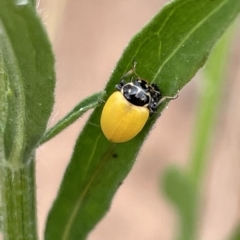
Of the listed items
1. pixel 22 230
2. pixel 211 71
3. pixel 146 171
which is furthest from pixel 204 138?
pixel 146 171


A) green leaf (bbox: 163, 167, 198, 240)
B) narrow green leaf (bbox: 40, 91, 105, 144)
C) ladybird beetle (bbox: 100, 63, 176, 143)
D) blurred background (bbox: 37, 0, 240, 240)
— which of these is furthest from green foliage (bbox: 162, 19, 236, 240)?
narrow green leaf (bbox: 40, 91, 105, 144)

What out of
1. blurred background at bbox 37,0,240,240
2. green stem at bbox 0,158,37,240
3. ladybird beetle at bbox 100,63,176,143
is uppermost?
ladybird beetle at bbox 100,63,176,143

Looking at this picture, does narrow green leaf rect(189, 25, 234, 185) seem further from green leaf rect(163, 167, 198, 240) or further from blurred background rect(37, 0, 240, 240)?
blurred background rect(37, 0, 240, 240)

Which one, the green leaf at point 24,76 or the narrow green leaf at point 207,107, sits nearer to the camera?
the green leaf at point 24,76

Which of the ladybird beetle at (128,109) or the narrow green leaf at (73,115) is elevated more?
the narrow green leaf at (73,115)

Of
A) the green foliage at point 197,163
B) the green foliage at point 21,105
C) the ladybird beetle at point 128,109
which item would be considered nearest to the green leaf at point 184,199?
the green foliage at point 197,163

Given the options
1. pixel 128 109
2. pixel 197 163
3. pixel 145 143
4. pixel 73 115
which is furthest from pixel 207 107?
pixel 145 143

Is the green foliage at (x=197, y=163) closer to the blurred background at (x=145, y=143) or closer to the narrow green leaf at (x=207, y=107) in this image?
the narrow green leaf at (x=207, y=107)
